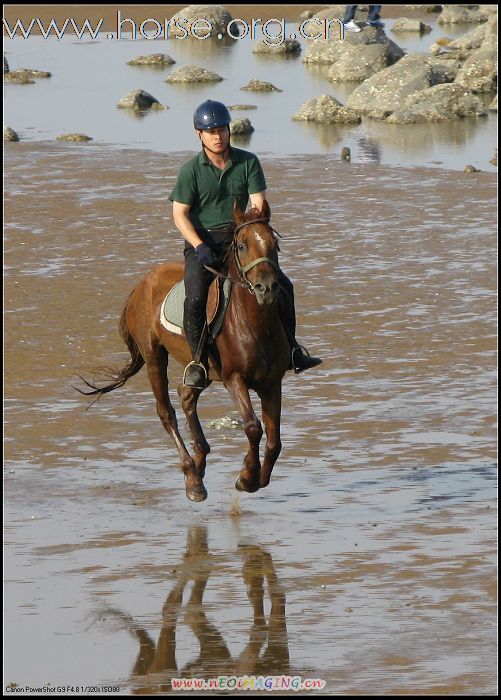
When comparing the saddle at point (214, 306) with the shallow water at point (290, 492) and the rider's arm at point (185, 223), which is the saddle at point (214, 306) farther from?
the shallow water at point (290, 492)

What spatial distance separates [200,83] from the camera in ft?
126

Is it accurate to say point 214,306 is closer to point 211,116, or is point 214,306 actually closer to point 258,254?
point 258,254

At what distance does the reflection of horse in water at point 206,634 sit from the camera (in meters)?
8.67

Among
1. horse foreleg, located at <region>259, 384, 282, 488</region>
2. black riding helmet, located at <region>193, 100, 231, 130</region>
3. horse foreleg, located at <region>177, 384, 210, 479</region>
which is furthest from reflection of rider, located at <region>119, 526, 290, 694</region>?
black riding helmet, located at <region>193, 100, 231, 130</region>

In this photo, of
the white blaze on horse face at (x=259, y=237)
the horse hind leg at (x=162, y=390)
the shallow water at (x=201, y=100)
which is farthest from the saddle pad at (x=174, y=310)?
the shallow water at (x=201, y=100)

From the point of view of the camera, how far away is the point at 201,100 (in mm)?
35281

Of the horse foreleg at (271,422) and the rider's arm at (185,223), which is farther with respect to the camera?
the rider's arm at (185,223)

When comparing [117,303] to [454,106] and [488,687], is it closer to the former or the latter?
[488,687]

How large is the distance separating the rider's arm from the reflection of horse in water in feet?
7.51

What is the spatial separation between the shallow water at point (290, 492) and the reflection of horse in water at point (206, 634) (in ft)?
0.06

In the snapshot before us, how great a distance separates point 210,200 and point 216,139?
488 mm

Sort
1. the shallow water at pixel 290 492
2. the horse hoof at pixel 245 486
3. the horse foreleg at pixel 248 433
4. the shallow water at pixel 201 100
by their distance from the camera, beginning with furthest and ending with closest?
the shallow water at pixel 201 100 → the horse hoof at pixel 245 486 → the horse foreleg at pixel 248 433 → the shallow water at pixel 290 492

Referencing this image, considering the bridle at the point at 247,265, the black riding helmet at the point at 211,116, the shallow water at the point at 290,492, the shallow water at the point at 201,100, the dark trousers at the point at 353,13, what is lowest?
the shallow water at the point at 290,492

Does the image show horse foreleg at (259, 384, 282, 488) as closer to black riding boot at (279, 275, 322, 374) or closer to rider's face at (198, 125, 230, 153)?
black riding boot at (279, 275, 322, 374)
